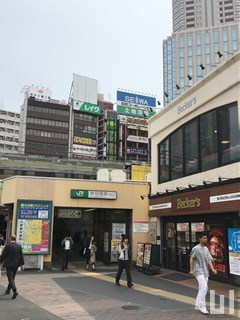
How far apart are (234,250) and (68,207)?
866cm

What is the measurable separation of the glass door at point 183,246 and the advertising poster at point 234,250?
3.01m

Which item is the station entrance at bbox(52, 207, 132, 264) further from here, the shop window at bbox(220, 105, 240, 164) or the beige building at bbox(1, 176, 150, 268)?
the shop window at bbox(220, 105, 240, 164)

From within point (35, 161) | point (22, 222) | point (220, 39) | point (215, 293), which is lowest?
point (215, 293)

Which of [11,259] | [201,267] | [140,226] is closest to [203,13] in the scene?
[140,226]

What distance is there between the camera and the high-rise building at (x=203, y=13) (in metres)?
134

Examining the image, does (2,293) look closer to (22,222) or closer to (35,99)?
(22,222)

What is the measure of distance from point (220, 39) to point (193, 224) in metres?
107

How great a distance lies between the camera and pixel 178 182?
15914mm

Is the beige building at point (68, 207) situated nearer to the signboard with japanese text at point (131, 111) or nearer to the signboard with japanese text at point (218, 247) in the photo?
the signboard with japanese text at point (218, 247)

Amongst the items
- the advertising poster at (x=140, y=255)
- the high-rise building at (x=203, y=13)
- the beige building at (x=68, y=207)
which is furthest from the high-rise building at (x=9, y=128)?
the advertising poster at (x=140, y=255)

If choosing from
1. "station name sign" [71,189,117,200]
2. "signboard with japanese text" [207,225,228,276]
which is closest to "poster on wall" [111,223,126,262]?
"station name sign" [71,189,117,200]

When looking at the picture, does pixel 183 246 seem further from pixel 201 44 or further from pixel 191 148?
pixel 201 44

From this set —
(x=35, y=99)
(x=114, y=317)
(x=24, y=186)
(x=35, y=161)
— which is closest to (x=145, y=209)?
(x=24, y=186)

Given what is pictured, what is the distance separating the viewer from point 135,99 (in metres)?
94.5
